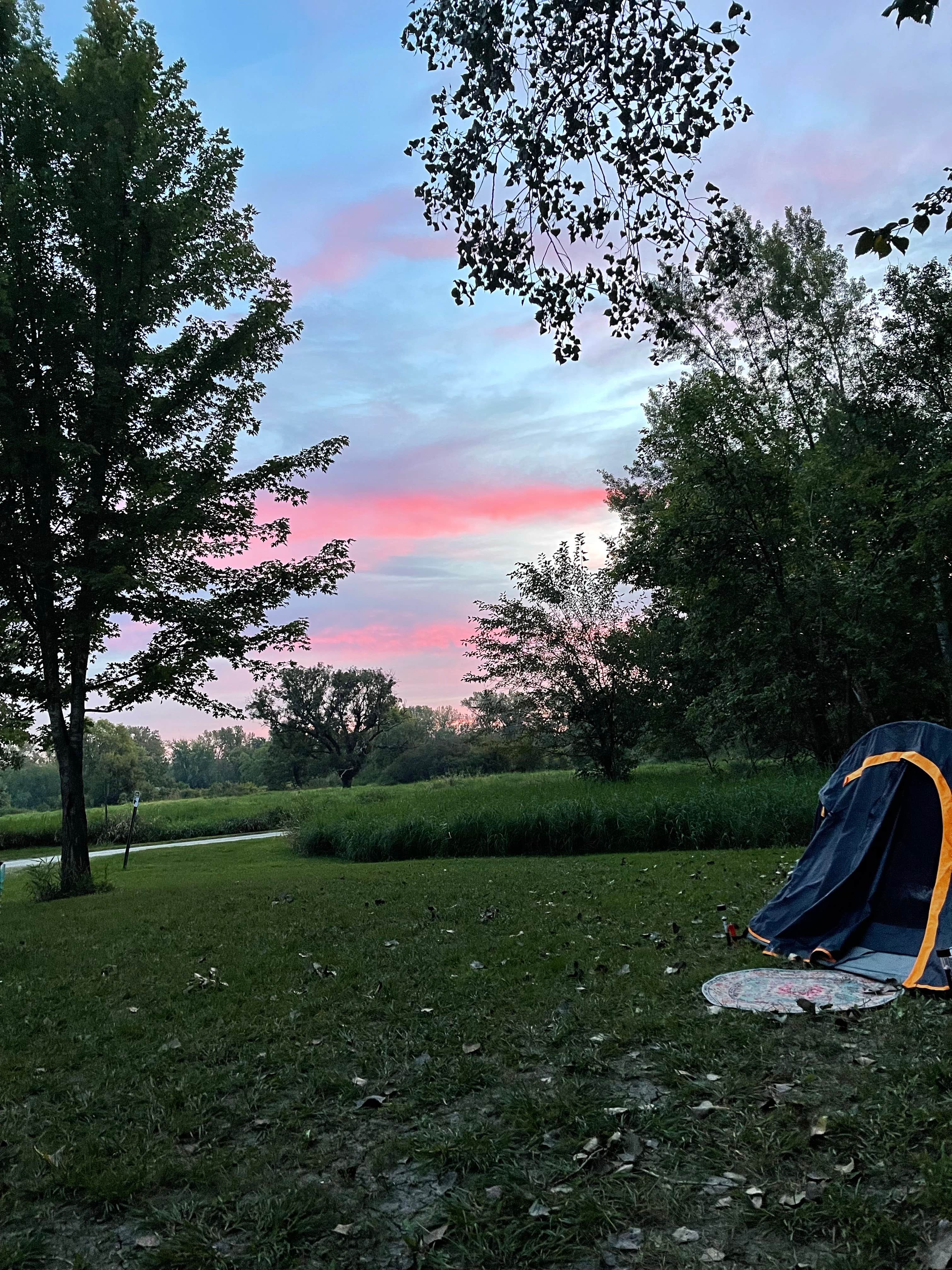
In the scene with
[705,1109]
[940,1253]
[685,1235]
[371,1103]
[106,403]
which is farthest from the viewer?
[106,403]

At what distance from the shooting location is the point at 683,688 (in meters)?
23.1

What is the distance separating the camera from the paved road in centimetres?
2145

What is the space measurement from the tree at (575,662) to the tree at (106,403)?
9.24 meters

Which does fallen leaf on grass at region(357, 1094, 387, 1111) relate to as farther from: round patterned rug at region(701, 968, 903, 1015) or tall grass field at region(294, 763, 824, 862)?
tall grass field at region(294, 763, 824, 862)

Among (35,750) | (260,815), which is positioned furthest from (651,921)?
(260,815)

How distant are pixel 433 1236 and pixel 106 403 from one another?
43.0 feet

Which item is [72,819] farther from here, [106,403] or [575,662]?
[575,662]

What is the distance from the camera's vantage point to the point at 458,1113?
12.7 ft

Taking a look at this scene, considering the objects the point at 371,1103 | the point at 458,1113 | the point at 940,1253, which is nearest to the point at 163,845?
the point at 371,1103

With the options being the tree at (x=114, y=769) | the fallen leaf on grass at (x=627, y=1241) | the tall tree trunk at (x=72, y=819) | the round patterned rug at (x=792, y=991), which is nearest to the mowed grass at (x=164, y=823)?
A: the tall tree trunk at (x=72, y=819)

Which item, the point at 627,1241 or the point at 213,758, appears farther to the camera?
the point at 213,758

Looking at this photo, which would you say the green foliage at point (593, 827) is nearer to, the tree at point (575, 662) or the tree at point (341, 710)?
the tree at point (575, 662)

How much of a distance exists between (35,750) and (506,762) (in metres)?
23.8

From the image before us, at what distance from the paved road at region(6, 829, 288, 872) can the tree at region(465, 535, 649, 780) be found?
319 inches
